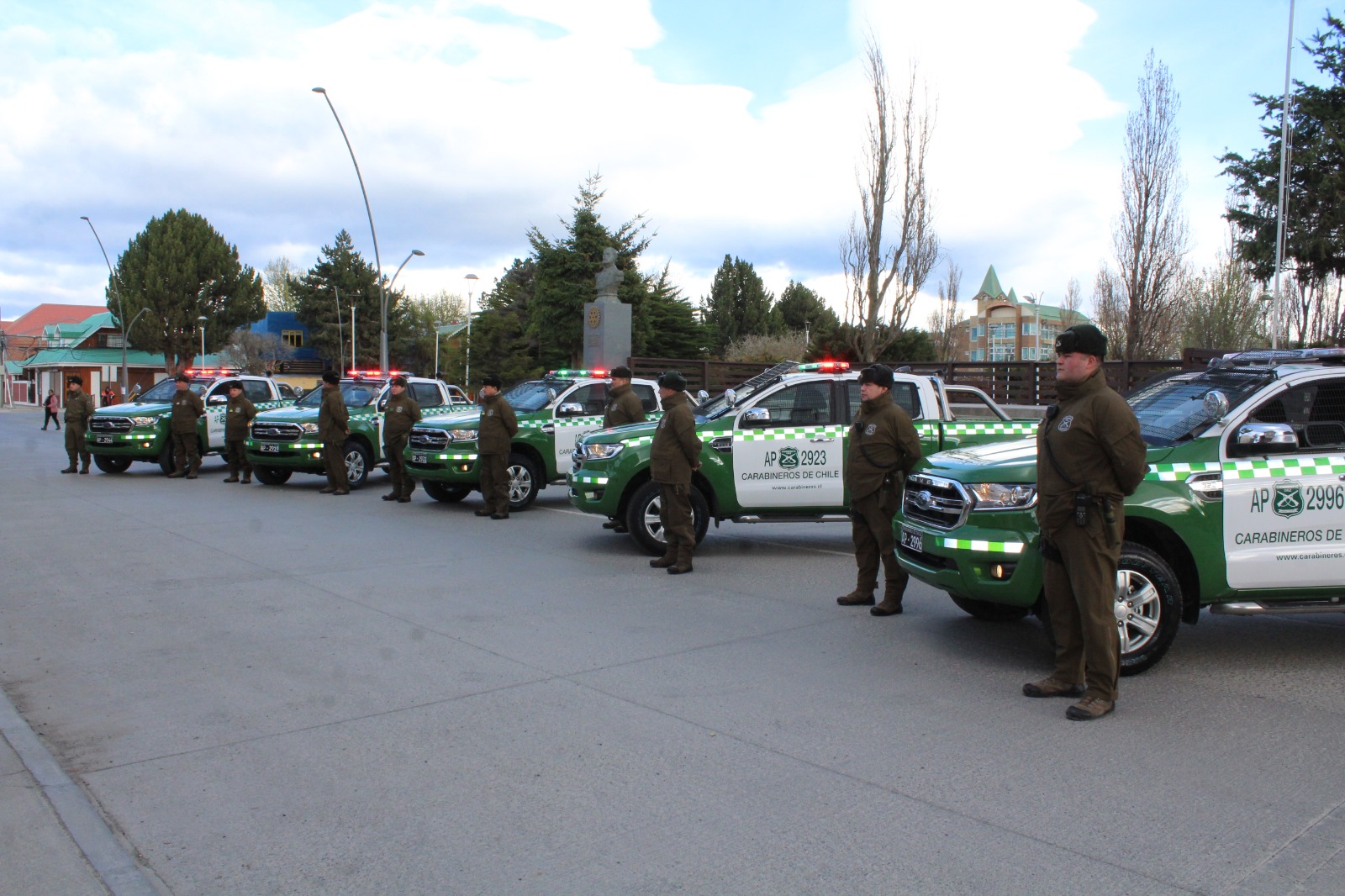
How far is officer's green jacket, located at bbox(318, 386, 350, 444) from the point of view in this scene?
49.6 feet

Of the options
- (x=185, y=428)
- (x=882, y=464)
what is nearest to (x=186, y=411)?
(x=185, y=428)

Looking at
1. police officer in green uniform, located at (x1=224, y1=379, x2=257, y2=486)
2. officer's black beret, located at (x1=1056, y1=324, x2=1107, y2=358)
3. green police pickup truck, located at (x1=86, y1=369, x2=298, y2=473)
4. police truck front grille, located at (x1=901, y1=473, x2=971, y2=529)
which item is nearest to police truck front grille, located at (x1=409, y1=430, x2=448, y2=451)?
police officer in green uniform, located at (x1=224, y1=379, x2=257, y2=486)

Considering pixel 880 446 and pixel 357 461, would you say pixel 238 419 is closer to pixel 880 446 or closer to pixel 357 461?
pixel 357 461

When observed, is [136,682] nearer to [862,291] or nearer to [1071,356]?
[1071,356]

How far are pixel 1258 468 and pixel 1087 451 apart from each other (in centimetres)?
162

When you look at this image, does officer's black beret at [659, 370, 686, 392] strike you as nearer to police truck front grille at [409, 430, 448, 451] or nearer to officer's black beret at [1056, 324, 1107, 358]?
officer's black beret at [1056, 324, 1107, 358]

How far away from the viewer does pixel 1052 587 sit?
556 cm

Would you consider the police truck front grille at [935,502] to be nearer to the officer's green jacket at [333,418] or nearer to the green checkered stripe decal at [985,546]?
the green checkered stripe decal at [985,546]

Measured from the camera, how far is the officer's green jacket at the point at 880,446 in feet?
25.2

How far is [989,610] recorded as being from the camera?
7.45 m

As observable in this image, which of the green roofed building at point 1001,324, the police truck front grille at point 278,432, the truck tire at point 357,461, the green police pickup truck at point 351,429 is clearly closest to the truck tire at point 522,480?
the green police pickup truck at point 351,429

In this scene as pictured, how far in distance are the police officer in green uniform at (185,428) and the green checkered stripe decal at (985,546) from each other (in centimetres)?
1500

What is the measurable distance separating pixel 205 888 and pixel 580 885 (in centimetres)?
125

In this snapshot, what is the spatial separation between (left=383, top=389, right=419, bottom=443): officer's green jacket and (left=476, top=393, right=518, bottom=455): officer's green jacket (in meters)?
2.23
